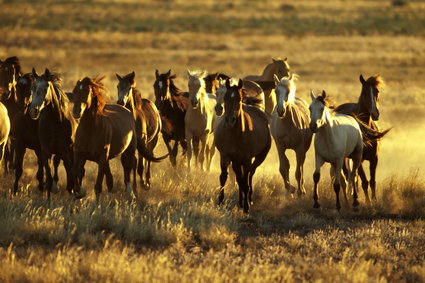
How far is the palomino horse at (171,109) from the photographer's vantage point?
15641mm

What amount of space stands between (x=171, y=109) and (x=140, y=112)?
2.15 metres

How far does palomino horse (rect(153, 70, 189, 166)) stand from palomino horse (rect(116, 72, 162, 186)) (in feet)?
2.38

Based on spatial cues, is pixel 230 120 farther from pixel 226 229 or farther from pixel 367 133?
pixel 367 133

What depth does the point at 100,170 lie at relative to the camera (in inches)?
468

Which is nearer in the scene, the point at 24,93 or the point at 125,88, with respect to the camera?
the point at 24,93

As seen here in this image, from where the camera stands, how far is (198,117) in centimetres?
1562

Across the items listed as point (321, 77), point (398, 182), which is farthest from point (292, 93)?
point (321, 77)

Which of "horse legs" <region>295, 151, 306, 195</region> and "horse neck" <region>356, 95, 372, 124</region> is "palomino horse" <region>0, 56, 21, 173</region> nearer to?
"horse legs" <region>295, 151, 306, 195</region>

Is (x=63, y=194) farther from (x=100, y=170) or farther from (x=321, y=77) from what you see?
(x=321, y=77)

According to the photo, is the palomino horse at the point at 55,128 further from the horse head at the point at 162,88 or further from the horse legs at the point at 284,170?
the horse head at the point at 162,88

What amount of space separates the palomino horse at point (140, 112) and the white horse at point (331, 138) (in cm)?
307

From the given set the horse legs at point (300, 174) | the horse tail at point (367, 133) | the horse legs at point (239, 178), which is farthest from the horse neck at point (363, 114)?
the horse legs at point (239, 178)

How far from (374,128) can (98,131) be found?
4542 millimetres

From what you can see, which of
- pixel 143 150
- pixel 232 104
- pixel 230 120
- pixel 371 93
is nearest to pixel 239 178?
pixel 230 120
